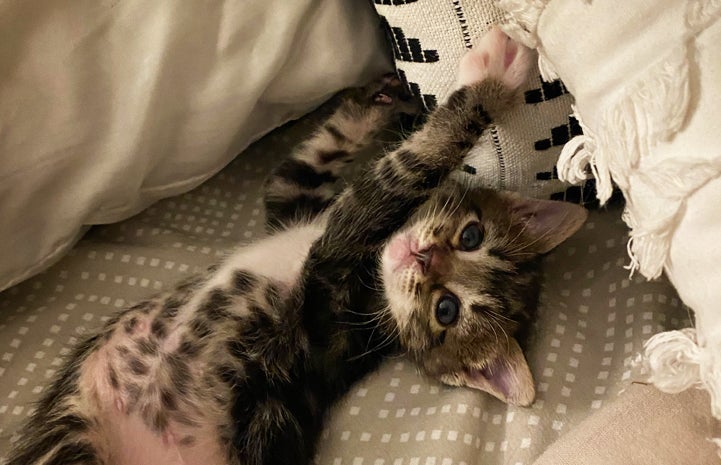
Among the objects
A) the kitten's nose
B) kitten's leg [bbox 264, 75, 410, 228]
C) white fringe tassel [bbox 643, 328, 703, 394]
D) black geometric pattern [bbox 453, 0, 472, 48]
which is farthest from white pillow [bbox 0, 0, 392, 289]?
white fringe tassel [bbox 643, 328, 703, 394]

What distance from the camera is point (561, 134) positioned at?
1142mm

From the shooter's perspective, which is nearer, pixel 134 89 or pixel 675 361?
pixel 675 361

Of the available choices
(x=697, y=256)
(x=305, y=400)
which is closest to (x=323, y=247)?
(x=305, y=400)

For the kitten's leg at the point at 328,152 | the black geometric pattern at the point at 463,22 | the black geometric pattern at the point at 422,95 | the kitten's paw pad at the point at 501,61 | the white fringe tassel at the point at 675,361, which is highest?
the black geometric pattern at the point at 463,22

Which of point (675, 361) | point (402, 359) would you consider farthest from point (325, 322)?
point (675, 361)

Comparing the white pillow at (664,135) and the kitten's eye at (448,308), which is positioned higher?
the white pillow at (664,135)

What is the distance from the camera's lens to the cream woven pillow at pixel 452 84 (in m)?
1.07

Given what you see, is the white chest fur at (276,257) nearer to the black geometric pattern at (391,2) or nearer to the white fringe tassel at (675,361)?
the black geometric pattern at (391,2)

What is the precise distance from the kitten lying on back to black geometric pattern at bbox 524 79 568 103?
4 centimetres

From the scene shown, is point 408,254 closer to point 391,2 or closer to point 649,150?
point 391,2

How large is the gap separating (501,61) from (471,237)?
35 cm

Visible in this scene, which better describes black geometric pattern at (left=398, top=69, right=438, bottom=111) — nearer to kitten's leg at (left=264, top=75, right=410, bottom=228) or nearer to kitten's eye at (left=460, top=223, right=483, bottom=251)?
kitten's leg at (left=264, top=75, right=410, bottom=228)

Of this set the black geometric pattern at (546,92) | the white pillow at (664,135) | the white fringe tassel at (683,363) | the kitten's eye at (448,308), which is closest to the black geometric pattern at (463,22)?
the black geometric pattern at (546,92)

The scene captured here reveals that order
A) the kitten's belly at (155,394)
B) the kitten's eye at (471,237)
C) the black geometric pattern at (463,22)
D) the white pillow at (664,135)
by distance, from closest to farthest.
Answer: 1. the white pillow at (664,135)
2. the black geometric pattern at (463,22)
3. the kitten's belly at (155,394)
4. the kitten's eye at (471,237)
